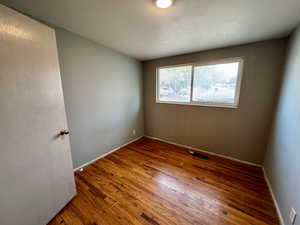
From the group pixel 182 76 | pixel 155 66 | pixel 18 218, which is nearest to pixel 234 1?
pixel 182 76

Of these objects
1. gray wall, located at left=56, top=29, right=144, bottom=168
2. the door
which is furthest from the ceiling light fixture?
gray wall, located at left=56, top=29, right=144, bottom=168

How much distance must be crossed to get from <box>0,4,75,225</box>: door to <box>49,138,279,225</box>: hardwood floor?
401 millimetres

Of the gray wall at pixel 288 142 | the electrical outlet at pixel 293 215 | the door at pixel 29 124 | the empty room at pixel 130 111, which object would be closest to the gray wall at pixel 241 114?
the empty room at pixel 130 111

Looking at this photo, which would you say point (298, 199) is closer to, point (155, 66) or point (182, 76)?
point (182, 76)

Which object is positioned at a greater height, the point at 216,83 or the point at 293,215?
the point at 216,83

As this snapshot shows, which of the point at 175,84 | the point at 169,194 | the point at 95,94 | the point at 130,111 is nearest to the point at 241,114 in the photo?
the point at 175,84

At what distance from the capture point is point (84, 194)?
1.61 meters

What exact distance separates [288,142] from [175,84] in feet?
7.21

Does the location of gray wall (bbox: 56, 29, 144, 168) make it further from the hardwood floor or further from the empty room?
the hardwood floor

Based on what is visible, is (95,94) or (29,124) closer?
(29,124)

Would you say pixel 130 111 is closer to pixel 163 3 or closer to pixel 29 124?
pixel 29 124

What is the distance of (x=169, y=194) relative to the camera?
5.33 ft

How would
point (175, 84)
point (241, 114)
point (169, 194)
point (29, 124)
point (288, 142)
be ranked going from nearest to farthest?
point (29, 124), point (288, 142), point (169, 194), point (241, 114), point (175, 84)

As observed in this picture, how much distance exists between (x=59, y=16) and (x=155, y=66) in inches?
85.4
